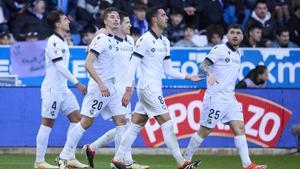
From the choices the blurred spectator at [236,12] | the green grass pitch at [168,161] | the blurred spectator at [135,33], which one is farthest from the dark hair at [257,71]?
the blurred spectator at [236,12]

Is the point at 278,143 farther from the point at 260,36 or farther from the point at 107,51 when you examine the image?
the point at 107,51

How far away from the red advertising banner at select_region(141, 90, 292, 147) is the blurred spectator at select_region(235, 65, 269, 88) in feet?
2.01

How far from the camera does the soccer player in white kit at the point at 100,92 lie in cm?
1661

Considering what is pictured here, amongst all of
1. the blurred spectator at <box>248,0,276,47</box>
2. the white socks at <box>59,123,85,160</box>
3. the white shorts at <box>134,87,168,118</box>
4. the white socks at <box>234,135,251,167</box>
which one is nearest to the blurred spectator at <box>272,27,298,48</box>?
the blurred spectator at <box>248,0,276,47</box>

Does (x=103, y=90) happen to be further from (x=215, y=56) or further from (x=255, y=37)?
(x=255, y=37)

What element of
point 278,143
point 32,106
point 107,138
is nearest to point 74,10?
point 32,106

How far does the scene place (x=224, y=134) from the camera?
21.7 m

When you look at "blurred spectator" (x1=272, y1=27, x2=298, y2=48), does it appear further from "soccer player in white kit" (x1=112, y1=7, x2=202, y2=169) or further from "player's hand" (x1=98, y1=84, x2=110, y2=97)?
"player's hand" (x1=98, y1=84, x2=110, y2=97)

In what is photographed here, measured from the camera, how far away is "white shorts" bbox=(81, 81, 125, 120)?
54.5 ft

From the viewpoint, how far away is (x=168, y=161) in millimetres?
19750

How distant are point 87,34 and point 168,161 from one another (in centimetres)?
530

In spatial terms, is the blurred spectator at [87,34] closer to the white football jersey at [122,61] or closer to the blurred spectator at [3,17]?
the blurred spectator at [3,17]

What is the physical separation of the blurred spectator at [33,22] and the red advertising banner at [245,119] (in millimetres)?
4041

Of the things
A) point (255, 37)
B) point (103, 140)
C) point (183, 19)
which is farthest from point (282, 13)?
point (103, 140)
